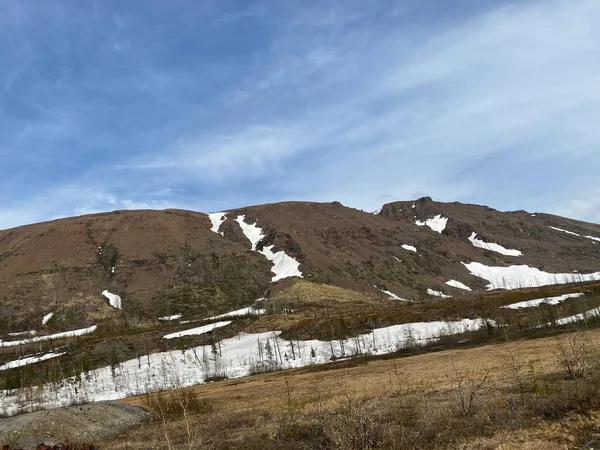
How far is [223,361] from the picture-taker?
341ft

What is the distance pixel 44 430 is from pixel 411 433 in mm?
21005

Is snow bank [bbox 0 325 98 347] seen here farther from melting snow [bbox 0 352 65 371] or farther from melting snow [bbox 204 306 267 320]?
melting snow [bbox 204 306 267 320]

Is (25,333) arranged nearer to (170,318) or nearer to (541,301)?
(170,318)

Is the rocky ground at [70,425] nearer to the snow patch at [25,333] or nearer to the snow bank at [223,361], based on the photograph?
the snow bank at [223,361]

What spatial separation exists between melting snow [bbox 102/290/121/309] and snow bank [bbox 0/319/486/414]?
271 feet

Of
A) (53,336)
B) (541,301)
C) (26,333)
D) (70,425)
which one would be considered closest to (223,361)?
(70,425)

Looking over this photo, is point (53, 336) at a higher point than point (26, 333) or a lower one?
lower

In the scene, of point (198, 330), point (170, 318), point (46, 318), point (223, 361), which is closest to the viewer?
point (223, 361)

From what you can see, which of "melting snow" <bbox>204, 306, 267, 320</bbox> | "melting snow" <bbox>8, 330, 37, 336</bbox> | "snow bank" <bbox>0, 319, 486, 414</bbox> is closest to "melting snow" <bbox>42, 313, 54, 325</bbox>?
"melting snow" <bbox>8, 330, 37, 336</bbox>

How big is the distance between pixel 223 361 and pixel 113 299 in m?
108

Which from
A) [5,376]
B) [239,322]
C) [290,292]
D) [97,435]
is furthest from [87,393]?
[290,292]

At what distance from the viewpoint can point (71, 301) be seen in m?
189

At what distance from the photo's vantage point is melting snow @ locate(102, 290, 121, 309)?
189725 mm

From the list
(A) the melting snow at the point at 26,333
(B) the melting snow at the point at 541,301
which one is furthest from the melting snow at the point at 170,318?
(B) the melting snow at the point at 541,301
